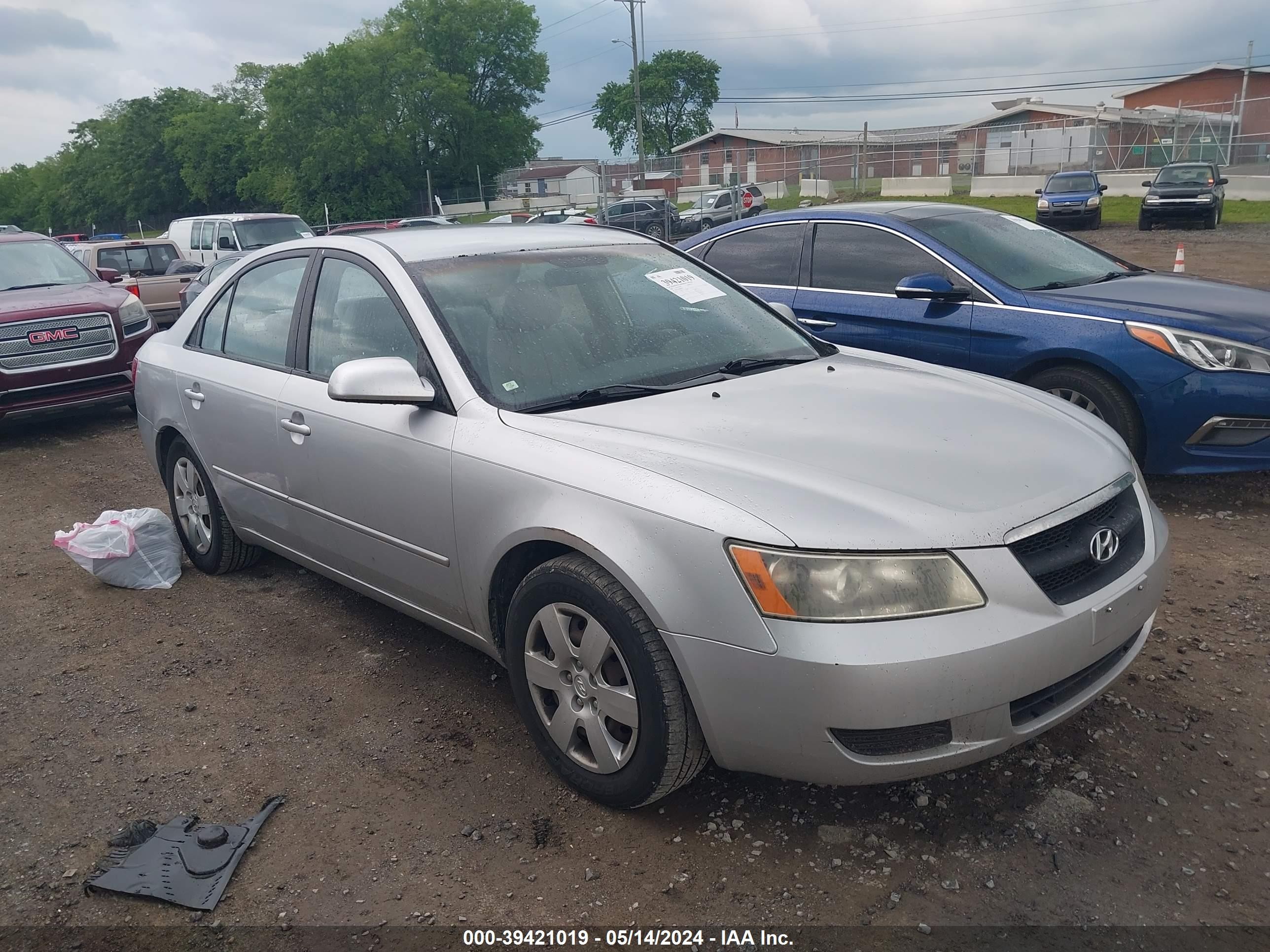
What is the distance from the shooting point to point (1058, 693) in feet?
8.75

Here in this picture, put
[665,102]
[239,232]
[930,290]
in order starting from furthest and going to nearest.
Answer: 1. [665,102]
2. [239,232]
3. [930,290]

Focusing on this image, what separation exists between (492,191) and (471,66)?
47.4 feet

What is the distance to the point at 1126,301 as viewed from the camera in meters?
5.47

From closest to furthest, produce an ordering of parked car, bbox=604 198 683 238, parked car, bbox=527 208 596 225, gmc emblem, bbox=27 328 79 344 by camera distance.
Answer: gmc emblem, bbox=27 328 79 344, parked car, bbox=604 198 683 238, parked car, bbox=527 208 596 225

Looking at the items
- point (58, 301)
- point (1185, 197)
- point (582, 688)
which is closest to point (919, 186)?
point (1185, 197)

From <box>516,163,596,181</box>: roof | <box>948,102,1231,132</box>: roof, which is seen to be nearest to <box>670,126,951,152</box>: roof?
<box>948,102,1231,132</box>: roof

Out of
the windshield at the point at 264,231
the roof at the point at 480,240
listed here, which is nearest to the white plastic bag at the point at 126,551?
the roof at the point at 480,240

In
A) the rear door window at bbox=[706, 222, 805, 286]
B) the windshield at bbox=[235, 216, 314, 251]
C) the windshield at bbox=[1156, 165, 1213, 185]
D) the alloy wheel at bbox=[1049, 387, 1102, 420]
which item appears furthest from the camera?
the windshield at bbox=[1156, 165, 1213, 185]

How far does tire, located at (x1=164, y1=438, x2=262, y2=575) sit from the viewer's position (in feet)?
15.9

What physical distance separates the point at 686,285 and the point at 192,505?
2.78 meters

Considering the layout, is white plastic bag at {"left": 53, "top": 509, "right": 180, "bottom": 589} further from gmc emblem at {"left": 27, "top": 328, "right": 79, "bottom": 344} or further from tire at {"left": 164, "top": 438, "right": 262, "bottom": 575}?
gmc emblem at {"left": 27, "top": 328, "right": 79, "bottom": 344}

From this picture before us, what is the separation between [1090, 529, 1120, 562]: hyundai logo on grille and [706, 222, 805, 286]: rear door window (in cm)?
409

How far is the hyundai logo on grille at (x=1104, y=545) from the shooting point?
107 inches

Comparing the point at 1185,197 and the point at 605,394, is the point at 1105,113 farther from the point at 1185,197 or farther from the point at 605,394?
the point at 605,394
